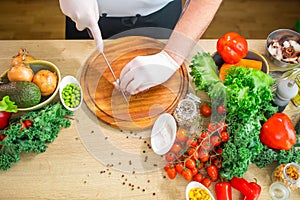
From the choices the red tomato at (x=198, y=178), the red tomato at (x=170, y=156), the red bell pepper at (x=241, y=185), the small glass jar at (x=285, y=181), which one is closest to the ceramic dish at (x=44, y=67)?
the red tomato at (x=170, y=156)

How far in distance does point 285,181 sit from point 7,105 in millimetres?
879

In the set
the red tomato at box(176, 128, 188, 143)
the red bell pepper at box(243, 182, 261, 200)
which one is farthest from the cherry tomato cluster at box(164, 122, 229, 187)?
the red bell pepper at box(243, 182, 261, 200)

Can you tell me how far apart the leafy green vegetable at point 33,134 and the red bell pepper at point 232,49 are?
584mm

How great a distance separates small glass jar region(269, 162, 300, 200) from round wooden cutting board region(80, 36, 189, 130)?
0.40 metres

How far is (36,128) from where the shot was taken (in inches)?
41.8

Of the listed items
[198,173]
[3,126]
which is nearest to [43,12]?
[3,126]

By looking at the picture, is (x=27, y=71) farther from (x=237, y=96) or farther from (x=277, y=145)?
(x=277, y=145)

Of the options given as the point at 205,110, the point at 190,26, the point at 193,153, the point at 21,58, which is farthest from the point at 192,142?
the point at 21,58

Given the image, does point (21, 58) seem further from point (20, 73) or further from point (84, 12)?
point (84, 12)

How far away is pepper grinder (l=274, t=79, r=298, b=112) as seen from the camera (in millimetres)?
1078

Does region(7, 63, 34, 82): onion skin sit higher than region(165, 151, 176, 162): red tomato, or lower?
higher

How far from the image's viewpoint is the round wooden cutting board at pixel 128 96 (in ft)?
3.80

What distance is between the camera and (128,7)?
4.29 ft

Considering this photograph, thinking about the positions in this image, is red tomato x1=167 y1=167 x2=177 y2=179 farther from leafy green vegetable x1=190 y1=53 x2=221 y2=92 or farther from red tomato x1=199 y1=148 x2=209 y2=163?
leafy green vegetable x1=190 y1=53 x2=221 y2=92
